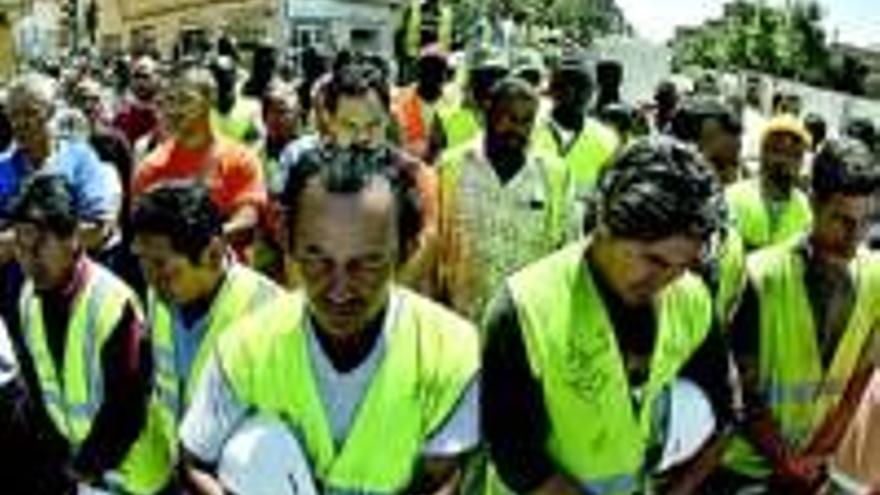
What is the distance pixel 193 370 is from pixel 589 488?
1.35 m

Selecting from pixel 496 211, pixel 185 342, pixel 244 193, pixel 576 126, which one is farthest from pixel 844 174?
pixel 576 126

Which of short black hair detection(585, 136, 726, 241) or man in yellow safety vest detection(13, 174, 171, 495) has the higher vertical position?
short black hair detection(585, 136, 726, 241)

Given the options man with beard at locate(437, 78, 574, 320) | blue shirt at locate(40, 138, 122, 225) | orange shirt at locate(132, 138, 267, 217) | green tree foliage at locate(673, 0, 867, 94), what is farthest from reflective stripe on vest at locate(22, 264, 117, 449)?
green tree foliage at locate(673, 0, 867, 94)

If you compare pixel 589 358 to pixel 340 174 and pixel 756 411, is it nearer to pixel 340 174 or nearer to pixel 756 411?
pixel 340 174

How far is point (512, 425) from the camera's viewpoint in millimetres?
4078

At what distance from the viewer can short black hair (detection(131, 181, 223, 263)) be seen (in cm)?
509

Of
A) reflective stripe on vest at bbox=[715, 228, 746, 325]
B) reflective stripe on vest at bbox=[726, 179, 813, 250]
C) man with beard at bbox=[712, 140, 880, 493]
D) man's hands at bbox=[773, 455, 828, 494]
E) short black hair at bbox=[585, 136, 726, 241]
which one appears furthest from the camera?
reflective stripe on vest at bbox=[726, 179, 813, 250]

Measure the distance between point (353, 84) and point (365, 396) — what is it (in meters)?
3.19

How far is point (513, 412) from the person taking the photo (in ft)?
13.3

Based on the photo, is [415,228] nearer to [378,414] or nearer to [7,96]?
[378,414]

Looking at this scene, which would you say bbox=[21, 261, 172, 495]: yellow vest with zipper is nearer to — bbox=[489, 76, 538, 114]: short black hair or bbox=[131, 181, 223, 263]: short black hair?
bbox=[131, 181, 223, 263]: short black hair

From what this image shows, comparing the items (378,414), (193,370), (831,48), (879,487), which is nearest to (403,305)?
(378,414)

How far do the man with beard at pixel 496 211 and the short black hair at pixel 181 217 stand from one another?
2.34 meters

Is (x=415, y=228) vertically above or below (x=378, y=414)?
above
